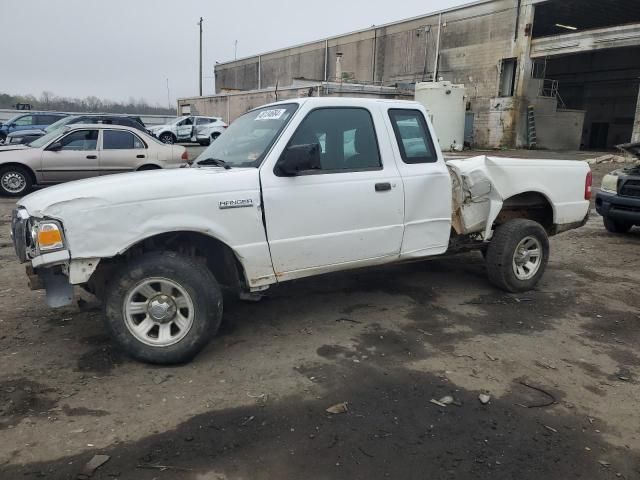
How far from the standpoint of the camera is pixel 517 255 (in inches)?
211

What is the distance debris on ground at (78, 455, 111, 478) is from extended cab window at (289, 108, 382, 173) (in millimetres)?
2504

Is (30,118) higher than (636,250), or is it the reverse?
(30,118)

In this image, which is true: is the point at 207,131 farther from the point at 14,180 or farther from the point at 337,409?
the point at 337,409

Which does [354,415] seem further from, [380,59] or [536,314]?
[380,59]

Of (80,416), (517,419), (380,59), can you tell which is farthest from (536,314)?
(380,59)

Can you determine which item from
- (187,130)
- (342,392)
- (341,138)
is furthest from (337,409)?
(187,130)

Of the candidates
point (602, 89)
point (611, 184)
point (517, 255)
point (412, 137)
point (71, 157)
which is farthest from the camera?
Result: point (602, 89)

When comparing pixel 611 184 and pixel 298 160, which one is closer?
pixel 298 160

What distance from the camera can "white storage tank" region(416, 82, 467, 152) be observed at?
2616cm

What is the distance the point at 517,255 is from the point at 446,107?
22623 millimetres

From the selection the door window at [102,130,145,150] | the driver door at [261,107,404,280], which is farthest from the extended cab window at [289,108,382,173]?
the door window at [102,130,145,150]

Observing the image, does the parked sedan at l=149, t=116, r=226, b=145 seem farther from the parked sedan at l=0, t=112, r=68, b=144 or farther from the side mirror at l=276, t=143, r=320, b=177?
the side mirror at l=276, t=143, r=320, b=177

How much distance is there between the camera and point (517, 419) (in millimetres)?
3053

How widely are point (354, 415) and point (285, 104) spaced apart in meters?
2.62
